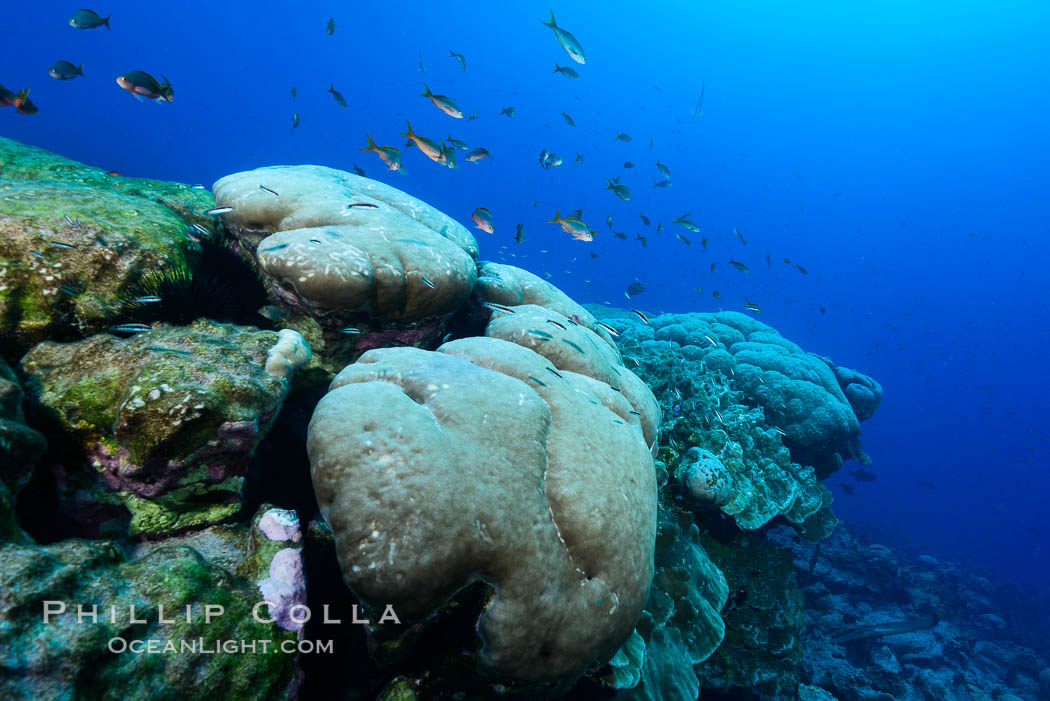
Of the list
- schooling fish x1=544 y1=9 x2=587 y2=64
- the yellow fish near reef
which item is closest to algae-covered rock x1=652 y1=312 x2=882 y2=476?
the yellow fish near reef

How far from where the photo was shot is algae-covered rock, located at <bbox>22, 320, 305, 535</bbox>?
2391mm

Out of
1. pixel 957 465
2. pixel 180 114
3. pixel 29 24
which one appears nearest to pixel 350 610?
pixel 957 465

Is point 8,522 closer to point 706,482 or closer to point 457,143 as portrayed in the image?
point 706,482

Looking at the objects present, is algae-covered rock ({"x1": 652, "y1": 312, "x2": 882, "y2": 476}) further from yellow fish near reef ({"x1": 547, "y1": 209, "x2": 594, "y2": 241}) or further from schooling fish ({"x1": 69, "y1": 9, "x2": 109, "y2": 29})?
schooling fish ({"x1": 69, "y1": 9, "x2": 109, "y2": 29})

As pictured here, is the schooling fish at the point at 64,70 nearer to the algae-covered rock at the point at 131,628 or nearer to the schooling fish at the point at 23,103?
the schooling fish at the point at 23,103

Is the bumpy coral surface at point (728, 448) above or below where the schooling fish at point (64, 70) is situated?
below

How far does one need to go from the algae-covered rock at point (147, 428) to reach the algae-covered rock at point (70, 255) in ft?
0.76

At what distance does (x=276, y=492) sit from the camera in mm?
3412

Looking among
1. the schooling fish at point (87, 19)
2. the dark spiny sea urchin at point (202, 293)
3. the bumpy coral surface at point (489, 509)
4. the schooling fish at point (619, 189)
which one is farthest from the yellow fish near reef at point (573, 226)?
the schooling fish at point (87, 19)

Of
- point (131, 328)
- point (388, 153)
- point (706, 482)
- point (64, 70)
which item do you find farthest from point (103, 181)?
point (706, 482)

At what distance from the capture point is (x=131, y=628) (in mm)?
1671

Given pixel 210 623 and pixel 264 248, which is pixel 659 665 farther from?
pixel 264 248

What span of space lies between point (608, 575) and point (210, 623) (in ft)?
7.40

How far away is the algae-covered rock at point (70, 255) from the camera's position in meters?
2.88
